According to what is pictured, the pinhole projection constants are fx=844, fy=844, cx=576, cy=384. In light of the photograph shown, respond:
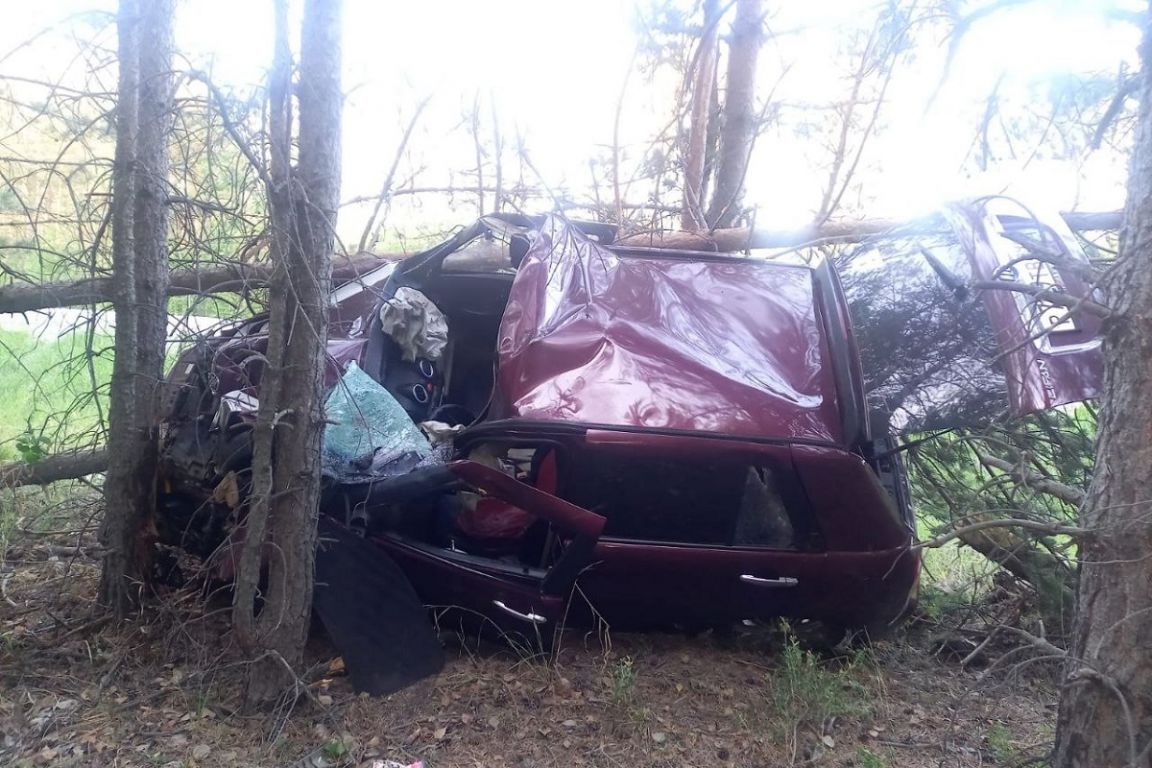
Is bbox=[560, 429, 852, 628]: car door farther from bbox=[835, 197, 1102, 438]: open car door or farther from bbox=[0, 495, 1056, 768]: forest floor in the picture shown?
bbox=[835, 197, 1102, 438]: open car door

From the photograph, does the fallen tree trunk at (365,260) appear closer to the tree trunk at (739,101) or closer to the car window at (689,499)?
the tree trunk at (739,101)

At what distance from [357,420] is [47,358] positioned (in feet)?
7.07

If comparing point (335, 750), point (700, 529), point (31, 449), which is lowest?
point (335, 750)

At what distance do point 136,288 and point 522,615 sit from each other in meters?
2.30

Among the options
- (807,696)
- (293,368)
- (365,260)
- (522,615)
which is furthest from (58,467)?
(807,696)

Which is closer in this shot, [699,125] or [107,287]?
[107,287]

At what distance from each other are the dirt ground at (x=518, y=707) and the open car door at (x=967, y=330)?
122 cm

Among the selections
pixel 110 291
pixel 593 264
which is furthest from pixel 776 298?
pixel 110 291

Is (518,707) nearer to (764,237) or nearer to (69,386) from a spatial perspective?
(69,386)

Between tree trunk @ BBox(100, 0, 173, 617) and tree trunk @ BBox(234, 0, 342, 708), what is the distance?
0.92 m

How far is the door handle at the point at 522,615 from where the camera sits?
144 inches

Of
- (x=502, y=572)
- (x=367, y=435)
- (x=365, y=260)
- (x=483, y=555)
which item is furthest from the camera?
(x=365, y=260)

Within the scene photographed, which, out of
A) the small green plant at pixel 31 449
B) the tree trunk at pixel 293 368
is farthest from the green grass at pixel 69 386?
the tree trunk at pixel 293 368

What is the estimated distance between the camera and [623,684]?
346 cm
